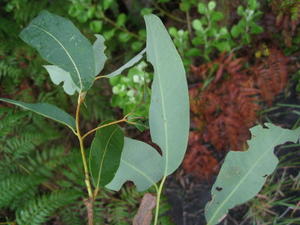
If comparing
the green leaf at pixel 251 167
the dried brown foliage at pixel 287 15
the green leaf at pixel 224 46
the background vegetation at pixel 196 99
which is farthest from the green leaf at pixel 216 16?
the green leaf at pixel 251 167

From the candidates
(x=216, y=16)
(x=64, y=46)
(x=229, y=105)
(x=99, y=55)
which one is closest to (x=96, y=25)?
(x=216, y=16)

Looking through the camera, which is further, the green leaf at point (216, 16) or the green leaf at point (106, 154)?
the green leaf at point (216, 16)

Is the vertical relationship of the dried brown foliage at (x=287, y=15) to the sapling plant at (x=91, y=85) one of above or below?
below

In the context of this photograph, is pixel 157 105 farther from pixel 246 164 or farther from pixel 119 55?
pixel 119 55

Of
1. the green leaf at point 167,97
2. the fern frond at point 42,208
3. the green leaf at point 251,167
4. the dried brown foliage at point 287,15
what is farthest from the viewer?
the dried brown foliage at point 287,15

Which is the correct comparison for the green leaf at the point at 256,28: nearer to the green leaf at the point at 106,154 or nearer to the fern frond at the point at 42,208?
the fern frond at the point at 42,208

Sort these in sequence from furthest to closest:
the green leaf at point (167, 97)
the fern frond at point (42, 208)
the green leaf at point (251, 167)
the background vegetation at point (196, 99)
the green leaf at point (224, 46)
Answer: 1. the green leaf at point (224, 46)
2. the background vegetation at point (196, 99)
3. the fern frond at point (42, 208)
4. the green leaf at point (251, 167)
5. the green leaf at point (167, 97)

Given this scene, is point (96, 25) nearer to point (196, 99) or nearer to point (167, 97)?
point (196, 99)
